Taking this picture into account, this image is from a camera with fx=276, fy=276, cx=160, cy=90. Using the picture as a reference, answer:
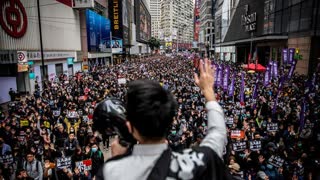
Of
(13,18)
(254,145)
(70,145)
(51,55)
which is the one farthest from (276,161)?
(51,55)

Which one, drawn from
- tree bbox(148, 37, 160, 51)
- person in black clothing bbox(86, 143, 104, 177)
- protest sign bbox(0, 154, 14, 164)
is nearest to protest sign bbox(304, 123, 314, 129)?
person in black clothing bbox(86, 143, 104, 177)

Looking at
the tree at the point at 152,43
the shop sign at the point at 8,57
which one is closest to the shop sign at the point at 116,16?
the shop sign at the point at 8,57

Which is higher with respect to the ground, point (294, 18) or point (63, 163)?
point (294, 18)

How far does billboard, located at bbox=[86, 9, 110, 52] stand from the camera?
4281cm

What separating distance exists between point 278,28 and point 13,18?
96.0 feet

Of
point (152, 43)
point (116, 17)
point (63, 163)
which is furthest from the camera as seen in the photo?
point (152, 43)

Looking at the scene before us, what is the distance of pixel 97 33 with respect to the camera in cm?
4734

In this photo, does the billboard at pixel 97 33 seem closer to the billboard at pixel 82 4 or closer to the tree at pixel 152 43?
the billboard at pixel 82 4

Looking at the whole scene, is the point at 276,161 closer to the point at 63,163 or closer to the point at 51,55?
the point at 63,163

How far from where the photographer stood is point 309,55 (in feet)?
83.8

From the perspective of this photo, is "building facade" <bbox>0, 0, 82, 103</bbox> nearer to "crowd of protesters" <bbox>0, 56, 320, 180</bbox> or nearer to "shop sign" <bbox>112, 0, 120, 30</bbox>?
"crowd of protesters" <bbox>0, 56, 320, 180</bbox>

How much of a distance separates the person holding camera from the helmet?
0.39 metres

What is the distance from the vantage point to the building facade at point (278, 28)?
2547 centimetres

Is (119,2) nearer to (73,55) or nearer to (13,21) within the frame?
(73,55)
